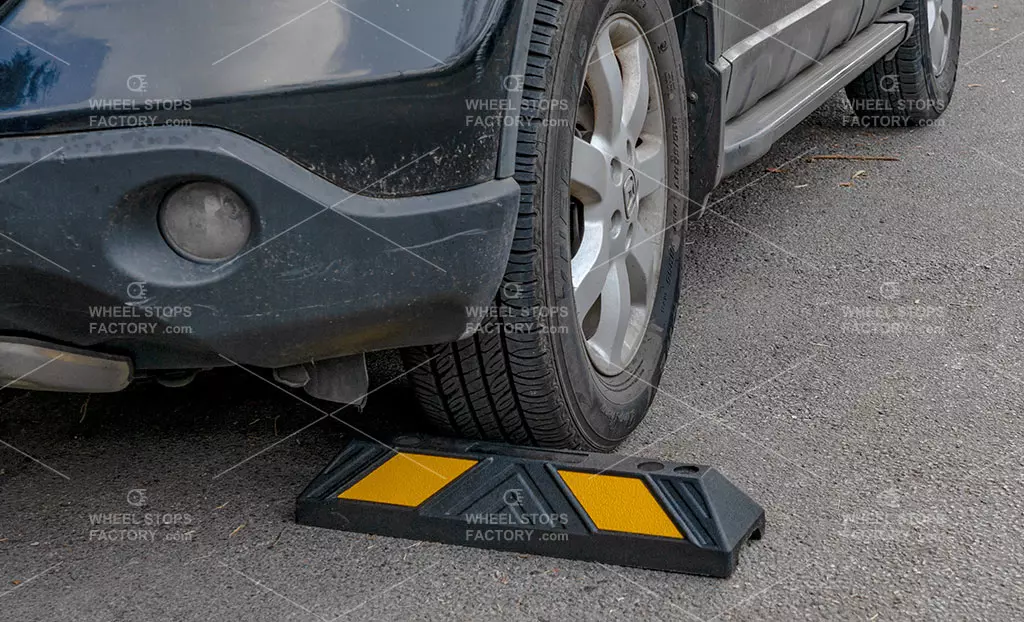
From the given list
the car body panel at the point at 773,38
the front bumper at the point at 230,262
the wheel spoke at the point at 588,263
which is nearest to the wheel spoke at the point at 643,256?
the wheel spoke at the point at 588,263

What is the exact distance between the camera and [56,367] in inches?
72.5

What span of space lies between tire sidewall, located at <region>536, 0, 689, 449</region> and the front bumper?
17 centimetres

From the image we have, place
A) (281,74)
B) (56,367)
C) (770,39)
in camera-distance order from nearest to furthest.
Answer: (281,74)
(56,367)
(770,39)

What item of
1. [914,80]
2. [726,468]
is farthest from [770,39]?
[914,80]

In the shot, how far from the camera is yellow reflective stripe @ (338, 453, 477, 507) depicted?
2.21 meters

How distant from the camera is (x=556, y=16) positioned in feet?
6.53

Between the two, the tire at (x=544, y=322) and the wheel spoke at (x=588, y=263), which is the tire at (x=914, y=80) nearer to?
the tire at (x=544, y=322)

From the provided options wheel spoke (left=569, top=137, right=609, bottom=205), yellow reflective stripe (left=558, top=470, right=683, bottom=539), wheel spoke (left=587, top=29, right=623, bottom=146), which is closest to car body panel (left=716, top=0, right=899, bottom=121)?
wheel spoke (left=587, top=29, right=623, bottom=146)

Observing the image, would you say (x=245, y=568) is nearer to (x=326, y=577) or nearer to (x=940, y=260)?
(x=326, y=577)

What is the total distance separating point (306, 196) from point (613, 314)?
957 mm

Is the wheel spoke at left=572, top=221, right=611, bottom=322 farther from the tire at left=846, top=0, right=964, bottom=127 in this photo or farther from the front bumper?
the tire at left=846, top=0, right=964, bottom=127

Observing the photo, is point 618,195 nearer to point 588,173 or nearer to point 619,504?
point 588,173

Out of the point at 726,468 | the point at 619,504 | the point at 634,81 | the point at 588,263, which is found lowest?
the point at 726,468

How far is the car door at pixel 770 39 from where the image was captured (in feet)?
9.39
